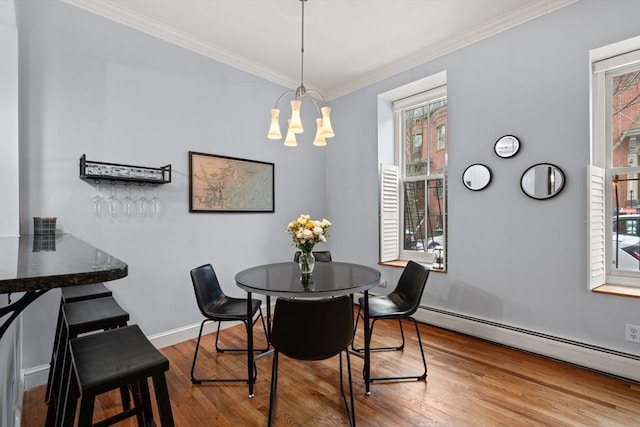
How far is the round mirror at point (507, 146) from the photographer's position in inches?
105

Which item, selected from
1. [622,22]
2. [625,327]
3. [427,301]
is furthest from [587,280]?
[622,22]

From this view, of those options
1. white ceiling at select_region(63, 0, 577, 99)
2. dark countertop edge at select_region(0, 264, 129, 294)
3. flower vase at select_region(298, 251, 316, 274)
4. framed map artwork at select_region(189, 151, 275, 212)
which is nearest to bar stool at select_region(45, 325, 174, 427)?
dark countertop edge at select_region(0, 264, 129, 294)

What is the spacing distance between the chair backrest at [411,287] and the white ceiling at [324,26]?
216cm

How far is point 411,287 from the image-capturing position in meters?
2.55

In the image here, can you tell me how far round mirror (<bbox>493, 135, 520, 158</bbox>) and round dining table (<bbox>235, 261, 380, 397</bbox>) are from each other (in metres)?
1.60

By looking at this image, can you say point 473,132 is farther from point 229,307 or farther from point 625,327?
point 229,307

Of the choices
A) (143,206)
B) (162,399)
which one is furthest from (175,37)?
(162,399)

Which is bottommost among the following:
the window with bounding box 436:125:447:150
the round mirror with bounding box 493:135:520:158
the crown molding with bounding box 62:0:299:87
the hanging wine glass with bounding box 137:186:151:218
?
the hanging wine glass with bounding box 137:186:151:218

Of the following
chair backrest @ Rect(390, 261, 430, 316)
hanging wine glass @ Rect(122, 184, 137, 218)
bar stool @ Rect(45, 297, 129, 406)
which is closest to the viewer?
bar stool @ Rect(45, 297, 129, 406)

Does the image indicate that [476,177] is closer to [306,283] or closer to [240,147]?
[306,283]

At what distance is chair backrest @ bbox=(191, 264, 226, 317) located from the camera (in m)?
2.30

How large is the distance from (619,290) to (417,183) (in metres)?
2.03

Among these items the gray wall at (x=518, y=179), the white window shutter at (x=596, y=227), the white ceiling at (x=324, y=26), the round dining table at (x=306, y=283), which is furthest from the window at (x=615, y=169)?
the round dining table at (x=306, y=283)

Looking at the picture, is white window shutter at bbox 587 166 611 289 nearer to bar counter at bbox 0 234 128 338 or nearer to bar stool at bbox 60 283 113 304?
bar counter at bbox 0 234 128 338
